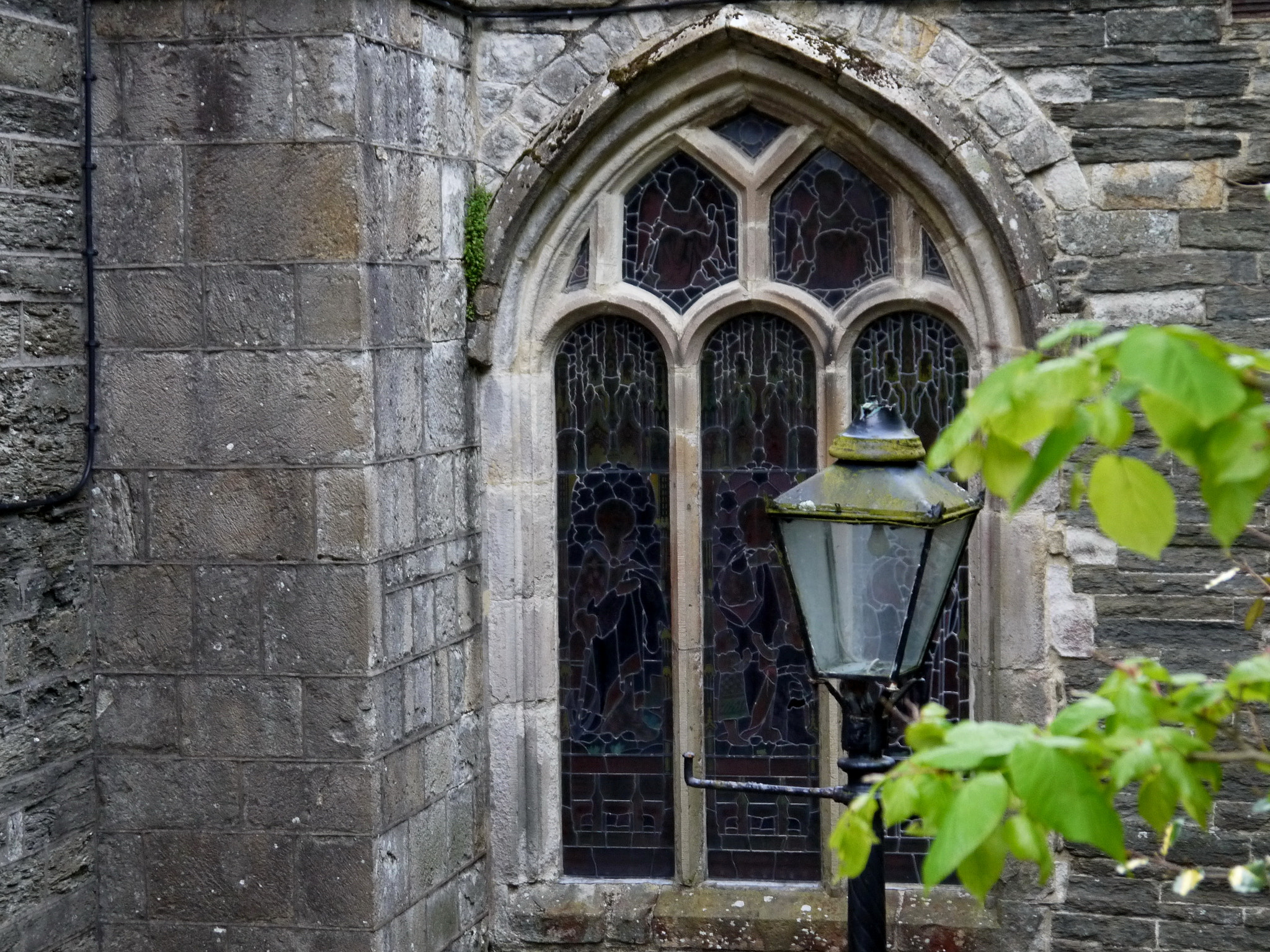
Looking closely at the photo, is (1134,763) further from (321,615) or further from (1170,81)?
(1170,81)

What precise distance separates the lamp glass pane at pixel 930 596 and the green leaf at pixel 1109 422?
1.37 metres

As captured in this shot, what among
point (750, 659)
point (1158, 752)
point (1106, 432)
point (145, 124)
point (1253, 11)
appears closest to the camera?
point (1106, 432)

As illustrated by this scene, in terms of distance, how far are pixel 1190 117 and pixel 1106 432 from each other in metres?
3.53

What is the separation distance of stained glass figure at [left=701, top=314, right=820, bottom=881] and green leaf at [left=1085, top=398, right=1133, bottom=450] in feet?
11.8

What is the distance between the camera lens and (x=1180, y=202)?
4734mm

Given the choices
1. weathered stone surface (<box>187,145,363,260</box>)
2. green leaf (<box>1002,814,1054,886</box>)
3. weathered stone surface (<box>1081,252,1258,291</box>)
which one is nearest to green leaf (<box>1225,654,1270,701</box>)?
green leaf (<box>1002,814,1054,886</box>)

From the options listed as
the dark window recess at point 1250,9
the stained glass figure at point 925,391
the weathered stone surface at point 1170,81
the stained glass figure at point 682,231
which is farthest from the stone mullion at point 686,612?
the dark window recess at point 1250,9

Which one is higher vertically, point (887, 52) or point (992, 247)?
point (887, 52)

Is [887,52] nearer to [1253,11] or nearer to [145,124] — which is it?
[1253,11]

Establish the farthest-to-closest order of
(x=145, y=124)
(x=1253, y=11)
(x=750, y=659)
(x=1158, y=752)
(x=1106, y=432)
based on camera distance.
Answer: (x=750, y=659) < (x=1253, y=11) < (x=145, y=124) < (x=1158, y=752) < (x=1106, y=432)

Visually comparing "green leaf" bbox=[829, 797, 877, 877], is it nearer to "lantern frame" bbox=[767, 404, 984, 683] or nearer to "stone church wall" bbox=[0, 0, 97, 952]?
"lantern frame" bbox=[767, 404, 984, 683]

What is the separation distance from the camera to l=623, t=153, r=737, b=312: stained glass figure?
5.16 metres

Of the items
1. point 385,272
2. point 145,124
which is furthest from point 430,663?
point 145,124

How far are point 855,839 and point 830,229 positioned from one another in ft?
11.3
